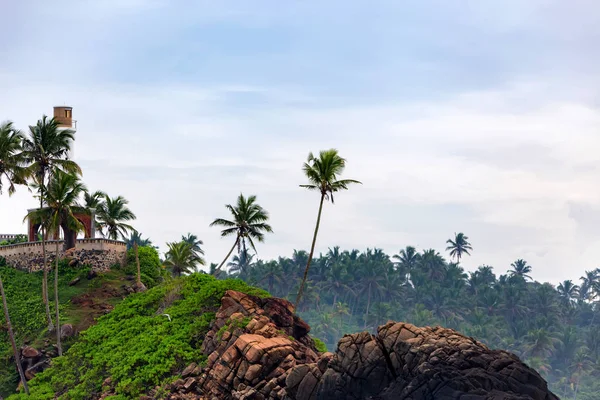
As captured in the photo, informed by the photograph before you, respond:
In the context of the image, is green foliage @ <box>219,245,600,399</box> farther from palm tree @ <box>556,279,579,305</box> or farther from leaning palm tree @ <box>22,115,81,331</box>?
leaning palm tree @ <box>22,115,81,331</box>

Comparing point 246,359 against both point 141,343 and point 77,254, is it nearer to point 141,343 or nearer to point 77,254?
point 141,343

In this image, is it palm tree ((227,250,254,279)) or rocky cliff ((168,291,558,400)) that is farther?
palm tree ((227,250,254,279))

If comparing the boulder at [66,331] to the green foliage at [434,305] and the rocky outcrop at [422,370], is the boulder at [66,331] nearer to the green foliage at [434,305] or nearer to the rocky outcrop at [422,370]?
the rocky outcrop at [422,370]

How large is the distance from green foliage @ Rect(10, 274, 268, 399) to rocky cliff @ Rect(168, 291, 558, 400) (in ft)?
5.78

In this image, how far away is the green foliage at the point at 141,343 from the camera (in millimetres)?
48906

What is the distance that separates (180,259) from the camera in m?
69.1

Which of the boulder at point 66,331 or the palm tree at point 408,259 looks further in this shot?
the palm tree at point 408,259

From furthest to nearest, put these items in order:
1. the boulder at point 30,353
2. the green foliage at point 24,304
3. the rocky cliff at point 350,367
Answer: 1. the green foliage at point 24,304
2. the boulder at point 30,353
3. the rocky cliff at point 350,367

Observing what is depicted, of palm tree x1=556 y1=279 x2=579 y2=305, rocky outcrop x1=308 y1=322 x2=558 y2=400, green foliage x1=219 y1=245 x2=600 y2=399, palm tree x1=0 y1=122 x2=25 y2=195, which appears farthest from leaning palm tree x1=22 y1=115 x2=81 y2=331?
palm tree x1=556 y1=279 x2=579 y2=305

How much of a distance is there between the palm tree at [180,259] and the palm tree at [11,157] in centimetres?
1480

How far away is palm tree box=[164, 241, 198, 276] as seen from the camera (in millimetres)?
69188

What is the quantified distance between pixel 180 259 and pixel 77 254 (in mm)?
7998

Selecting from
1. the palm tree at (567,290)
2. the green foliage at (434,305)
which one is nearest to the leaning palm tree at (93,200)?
the green foliage at (434,305)

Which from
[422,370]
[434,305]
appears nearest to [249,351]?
[422,370]
